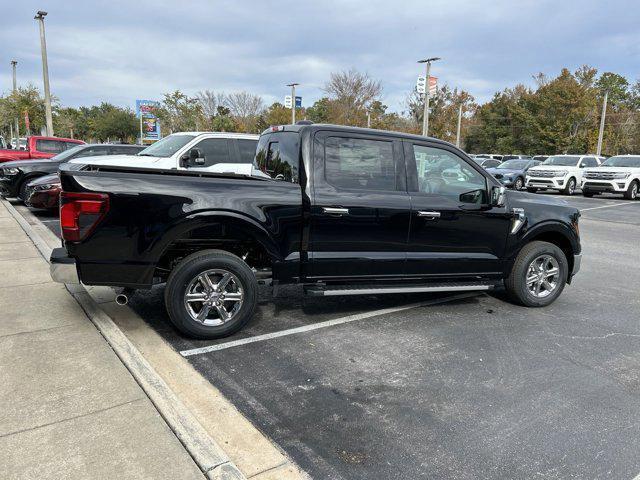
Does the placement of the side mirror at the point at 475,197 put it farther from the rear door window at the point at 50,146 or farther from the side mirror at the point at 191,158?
the rear door window at the point at 50,146

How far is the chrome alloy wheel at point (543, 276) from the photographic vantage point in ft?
17.9

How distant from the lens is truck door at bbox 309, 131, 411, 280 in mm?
4441

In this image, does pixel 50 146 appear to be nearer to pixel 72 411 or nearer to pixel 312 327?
pixel 312 327

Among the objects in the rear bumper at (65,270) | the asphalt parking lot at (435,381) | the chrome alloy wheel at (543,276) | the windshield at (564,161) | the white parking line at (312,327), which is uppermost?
the windshield at (564,161)

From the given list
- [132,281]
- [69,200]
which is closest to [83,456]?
[132,281]

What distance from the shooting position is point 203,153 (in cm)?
915

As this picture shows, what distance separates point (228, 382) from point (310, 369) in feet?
2.12

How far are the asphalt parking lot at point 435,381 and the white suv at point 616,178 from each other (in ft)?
55.0

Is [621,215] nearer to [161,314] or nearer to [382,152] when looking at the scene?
[382,152]

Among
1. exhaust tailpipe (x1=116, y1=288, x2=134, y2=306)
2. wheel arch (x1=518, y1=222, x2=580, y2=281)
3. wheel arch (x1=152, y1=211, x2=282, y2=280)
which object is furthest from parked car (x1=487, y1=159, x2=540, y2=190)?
exhaust tailpipe (x1=116, y1=288, x2=134, y2=306)

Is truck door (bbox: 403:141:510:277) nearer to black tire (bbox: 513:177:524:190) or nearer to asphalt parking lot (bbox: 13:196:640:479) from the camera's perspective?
asphalt parking lot (bbox: 13:196:640:479)

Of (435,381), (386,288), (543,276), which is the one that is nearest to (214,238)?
(386,288)

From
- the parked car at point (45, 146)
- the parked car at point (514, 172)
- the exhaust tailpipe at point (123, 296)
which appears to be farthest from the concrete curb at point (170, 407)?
the parked car at point (514, 172)

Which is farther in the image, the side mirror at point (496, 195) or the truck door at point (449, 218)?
the side mirror at point (496, 195)
